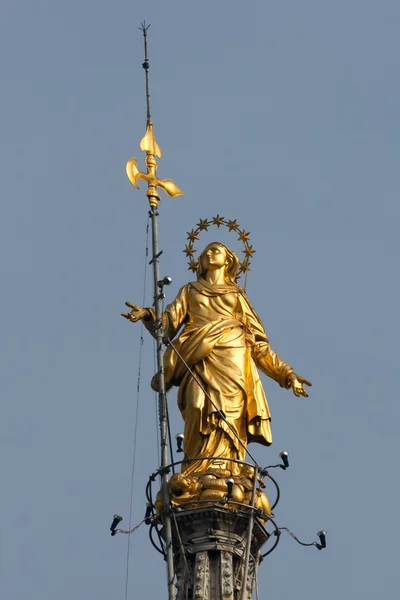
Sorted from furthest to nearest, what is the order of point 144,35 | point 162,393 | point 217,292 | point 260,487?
point 144,35 < point 217,292 < point 260,487 < point 162,393

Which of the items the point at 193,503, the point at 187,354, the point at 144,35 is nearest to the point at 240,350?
the point at 187,354

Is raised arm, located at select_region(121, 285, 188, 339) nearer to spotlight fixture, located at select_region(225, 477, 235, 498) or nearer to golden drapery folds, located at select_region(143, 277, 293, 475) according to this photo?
golden drapery folds, located at select_region(143, 277, 293, 475)

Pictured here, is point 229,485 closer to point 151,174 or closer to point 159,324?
point 159,324

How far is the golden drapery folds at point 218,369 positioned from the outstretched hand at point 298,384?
10 centimetres

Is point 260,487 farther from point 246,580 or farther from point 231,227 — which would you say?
point 231,227

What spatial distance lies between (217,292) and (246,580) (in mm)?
6564

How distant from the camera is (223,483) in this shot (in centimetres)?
→ 4103

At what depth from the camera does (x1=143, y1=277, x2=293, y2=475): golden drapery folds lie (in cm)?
4206

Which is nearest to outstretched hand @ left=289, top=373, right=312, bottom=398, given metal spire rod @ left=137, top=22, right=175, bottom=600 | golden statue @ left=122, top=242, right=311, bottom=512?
golden statue @ left=122, top=242, right=311, bottom=512

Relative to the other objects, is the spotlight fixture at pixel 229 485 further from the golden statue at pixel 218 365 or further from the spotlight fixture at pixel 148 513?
the spotlight fixture at pixel 148 513

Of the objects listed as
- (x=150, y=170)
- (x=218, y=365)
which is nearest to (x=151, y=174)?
(x=150, y=170)

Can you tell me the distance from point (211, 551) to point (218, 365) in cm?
402

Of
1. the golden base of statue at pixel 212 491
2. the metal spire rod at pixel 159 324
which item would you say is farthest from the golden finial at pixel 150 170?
the golden base of statue at pixel 212 491

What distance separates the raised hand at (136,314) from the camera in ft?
138
